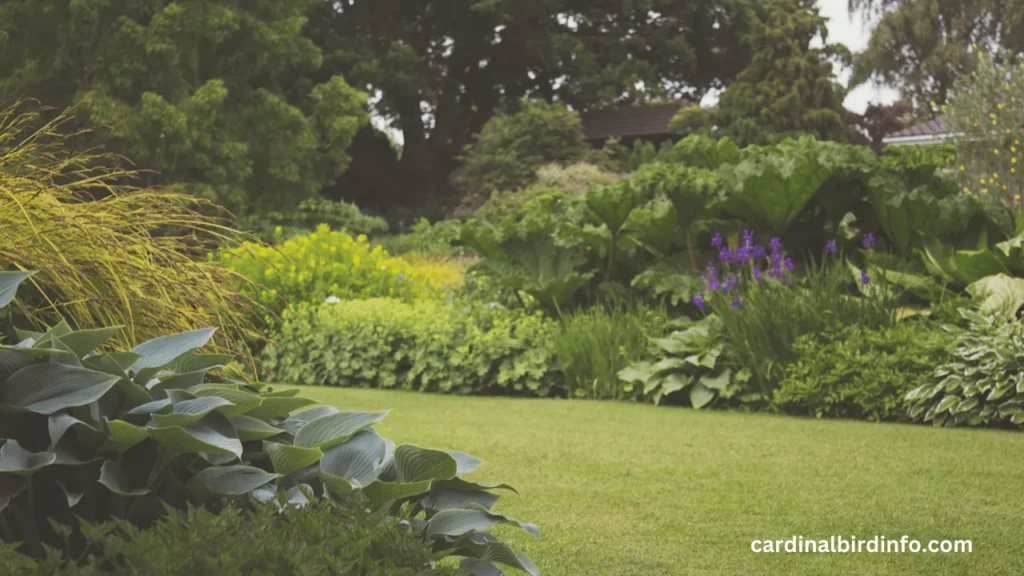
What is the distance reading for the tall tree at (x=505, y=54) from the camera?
2873 cm

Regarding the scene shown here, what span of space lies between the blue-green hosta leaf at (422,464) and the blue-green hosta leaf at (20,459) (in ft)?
2.31

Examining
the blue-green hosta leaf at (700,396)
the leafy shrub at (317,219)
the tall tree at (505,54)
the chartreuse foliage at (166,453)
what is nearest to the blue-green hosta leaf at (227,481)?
the chartreuse foliage at (166,453)

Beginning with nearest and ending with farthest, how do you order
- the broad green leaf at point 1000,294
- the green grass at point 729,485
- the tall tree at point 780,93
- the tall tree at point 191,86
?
1. the green grass at point 729,485
2. the broad green leaf at point 1000,294
3. the tall tree at point 191,86
4. the tall tree at point 780,93

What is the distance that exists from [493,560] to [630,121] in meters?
28.4

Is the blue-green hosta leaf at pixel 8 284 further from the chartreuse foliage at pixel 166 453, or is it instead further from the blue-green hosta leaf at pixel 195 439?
the blue-green hosta leaf at pixel 195 439

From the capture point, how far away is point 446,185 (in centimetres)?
2984

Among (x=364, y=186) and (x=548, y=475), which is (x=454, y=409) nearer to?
(x=548, y=475)

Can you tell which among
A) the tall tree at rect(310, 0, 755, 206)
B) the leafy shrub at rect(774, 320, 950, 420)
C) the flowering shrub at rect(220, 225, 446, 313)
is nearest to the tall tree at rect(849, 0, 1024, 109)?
the tall tree at rect(310, 0, 755, 206)

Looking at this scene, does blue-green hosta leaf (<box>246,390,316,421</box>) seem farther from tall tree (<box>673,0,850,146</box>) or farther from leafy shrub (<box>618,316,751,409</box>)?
tall tree (<box>673,0,850,146</box>)

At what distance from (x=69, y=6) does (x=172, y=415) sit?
2267 centimetres

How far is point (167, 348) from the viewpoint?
7.43 feet

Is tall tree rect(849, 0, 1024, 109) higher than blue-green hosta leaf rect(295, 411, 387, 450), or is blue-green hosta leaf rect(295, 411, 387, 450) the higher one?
tall tree rect(849, 0, 1024, 109)

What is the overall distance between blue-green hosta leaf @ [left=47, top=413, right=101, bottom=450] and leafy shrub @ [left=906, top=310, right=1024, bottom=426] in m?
5.03

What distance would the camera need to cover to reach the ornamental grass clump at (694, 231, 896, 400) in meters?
6.62
